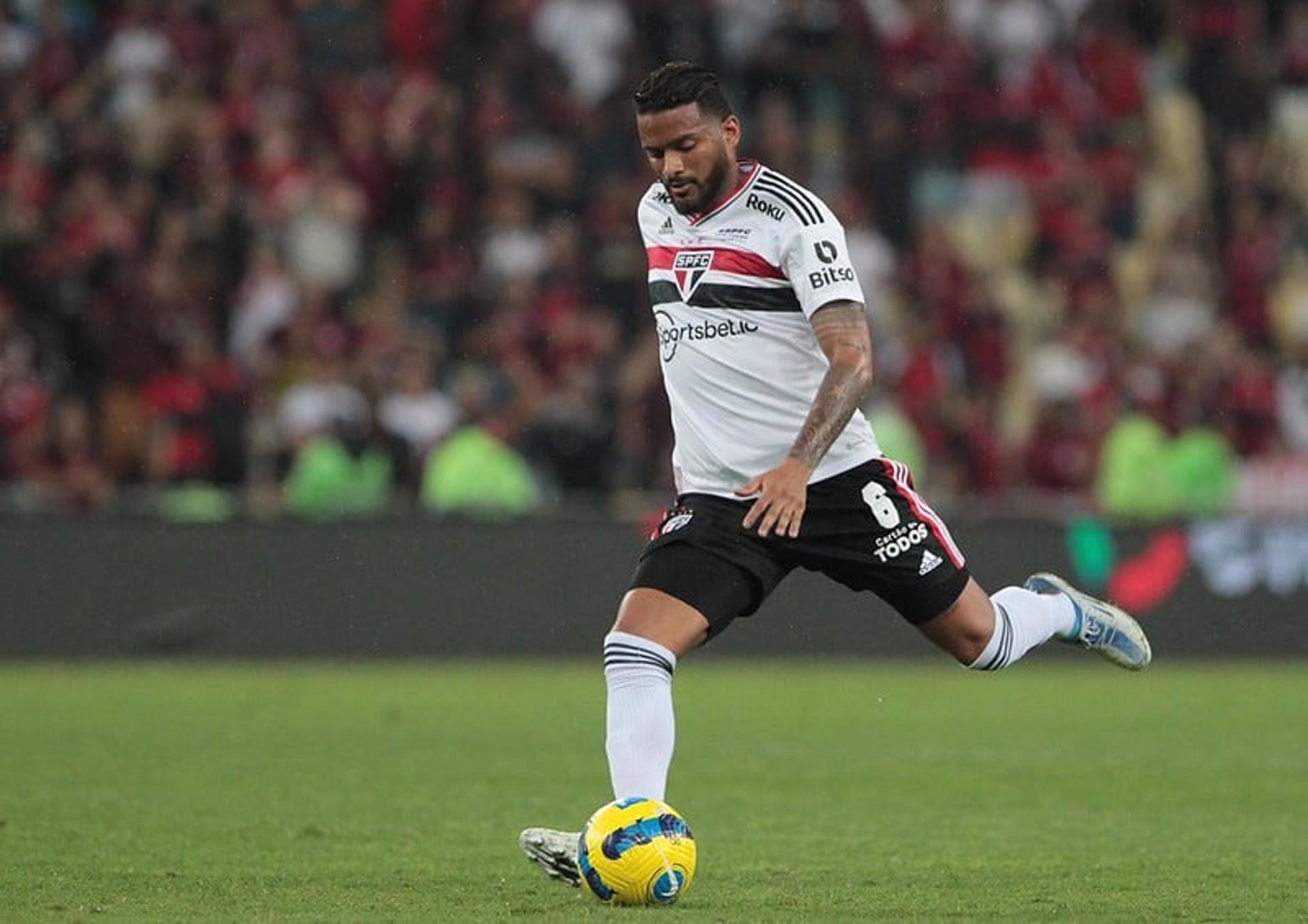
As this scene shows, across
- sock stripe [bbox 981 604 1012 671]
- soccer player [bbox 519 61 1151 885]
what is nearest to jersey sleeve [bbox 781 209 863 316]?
soccer player [bbox 519 61 1151 885]

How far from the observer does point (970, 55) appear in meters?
21.3

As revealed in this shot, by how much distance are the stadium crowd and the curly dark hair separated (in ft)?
31.7

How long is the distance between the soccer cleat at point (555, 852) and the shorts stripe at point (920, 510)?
1341 mm

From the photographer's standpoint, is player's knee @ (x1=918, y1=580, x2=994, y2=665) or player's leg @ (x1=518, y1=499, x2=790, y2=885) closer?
player's leg @ (x1=518, y1=499, x2=790, y2=885)

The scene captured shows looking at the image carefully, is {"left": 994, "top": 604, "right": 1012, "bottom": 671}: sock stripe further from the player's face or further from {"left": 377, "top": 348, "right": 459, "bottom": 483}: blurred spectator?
{"left": 377, "top": 348, "right": 459, "bottom": 483}: blurred spectator

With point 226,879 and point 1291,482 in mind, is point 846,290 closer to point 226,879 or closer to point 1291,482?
point 226,879

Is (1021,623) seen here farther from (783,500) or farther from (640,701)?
(640,701)

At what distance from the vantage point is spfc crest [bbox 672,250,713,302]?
6.82 metres

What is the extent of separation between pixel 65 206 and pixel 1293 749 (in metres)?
10.6

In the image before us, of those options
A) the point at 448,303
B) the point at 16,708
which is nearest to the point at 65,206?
the point at 448,303

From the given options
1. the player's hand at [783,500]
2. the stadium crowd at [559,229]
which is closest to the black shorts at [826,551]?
the player's hand at [783,500]

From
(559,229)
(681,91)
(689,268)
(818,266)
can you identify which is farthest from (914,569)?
(559,229)

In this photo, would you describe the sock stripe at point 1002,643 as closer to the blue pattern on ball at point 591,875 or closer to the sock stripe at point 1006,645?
the sock stripe at point 1006,645

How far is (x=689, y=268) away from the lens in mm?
6852
